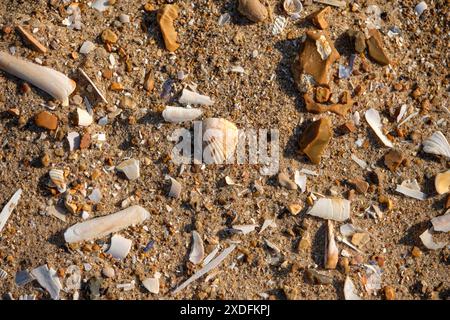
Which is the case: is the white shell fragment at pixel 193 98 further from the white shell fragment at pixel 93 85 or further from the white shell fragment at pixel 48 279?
the white shell fragment at pixel 48 279

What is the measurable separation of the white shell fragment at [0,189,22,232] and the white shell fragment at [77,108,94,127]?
1.12 ft

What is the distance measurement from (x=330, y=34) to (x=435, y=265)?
0.98 metres

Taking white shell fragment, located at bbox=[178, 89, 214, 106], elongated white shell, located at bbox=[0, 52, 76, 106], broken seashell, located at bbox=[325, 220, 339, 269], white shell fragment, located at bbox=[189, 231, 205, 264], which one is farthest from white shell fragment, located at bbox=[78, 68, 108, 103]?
broken seashell, located at bbox=[325, 220, 339, 269]

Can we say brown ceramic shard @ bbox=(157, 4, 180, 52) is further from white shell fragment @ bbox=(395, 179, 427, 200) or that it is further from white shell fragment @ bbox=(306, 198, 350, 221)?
white shell fragment @ bbox=(395, 179, 427, 200)

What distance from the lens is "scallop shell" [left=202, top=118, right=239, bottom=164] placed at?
6.78 feet

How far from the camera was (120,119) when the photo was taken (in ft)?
6.94

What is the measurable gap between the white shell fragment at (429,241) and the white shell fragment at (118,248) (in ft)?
3.70

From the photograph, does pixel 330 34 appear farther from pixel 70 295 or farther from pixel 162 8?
pixel 70 295

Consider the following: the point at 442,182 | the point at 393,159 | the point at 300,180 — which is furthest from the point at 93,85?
the point at 442,182

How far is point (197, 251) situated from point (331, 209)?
0.53m

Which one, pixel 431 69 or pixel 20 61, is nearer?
pixel 20 61

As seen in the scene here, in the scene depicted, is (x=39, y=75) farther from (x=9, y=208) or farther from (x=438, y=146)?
(x=438, y=146)

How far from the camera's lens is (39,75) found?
6.77 ft

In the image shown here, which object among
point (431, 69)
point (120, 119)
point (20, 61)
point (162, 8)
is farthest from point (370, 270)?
point (20, 61)
